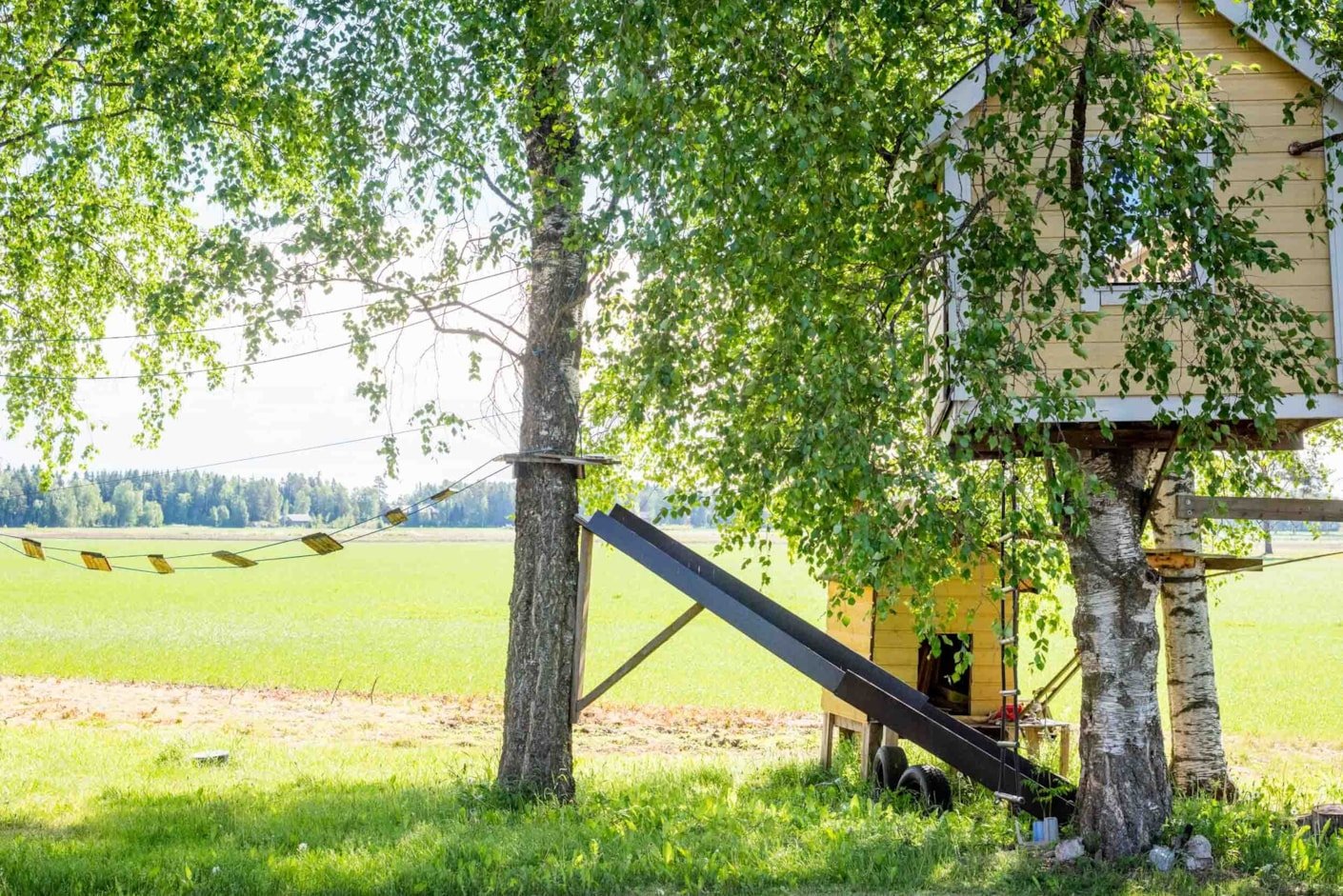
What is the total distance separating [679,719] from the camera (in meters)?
17.3

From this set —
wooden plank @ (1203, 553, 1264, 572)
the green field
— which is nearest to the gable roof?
wooden plank @ (1203, 553, 1264, 572)

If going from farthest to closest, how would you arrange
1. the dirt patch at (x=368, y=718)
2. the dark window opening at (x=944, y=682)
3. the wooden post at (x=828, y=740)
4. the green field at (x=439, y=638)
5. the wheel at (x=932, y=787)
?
the green field at (x=439, y=638) < the dirt patch at (x=368, y=718) < the dark window opening at (x=944, y=682) < the wooden post at (x=828, y=740) < the wheel at (x=932, y=787)

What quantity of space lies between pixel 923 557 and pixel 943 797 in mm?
3157

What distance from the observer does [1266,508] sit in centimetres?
846

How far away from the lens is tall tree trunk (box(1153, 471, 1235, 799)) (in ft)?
33.7

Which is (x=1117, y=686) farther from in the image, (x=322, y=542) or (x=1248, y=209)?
(x=322, y=542)

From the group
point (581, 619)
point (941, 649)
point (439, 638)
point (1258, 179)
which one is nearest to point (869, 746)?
point (941, 649)

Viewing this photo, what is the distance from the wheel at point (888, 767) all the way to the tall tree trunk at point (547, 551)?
9.35ft

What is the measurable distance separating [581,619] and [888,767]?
3.21m

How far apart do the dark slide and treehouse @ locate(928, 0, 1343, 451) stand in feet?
6.51

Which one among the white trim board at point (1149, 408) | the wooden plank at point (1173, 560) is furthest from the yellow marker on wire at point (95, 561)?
the wooden plank at point (1173, 560)

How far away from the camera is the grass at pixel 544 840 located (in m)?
7.16

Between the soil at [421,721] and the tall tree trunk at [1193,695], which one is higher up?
the tall tree trunk at [1193,695]

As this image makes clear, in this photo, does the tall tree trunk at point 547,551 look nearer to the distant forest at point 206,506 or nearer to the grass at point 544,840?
the grass at point 544,840
